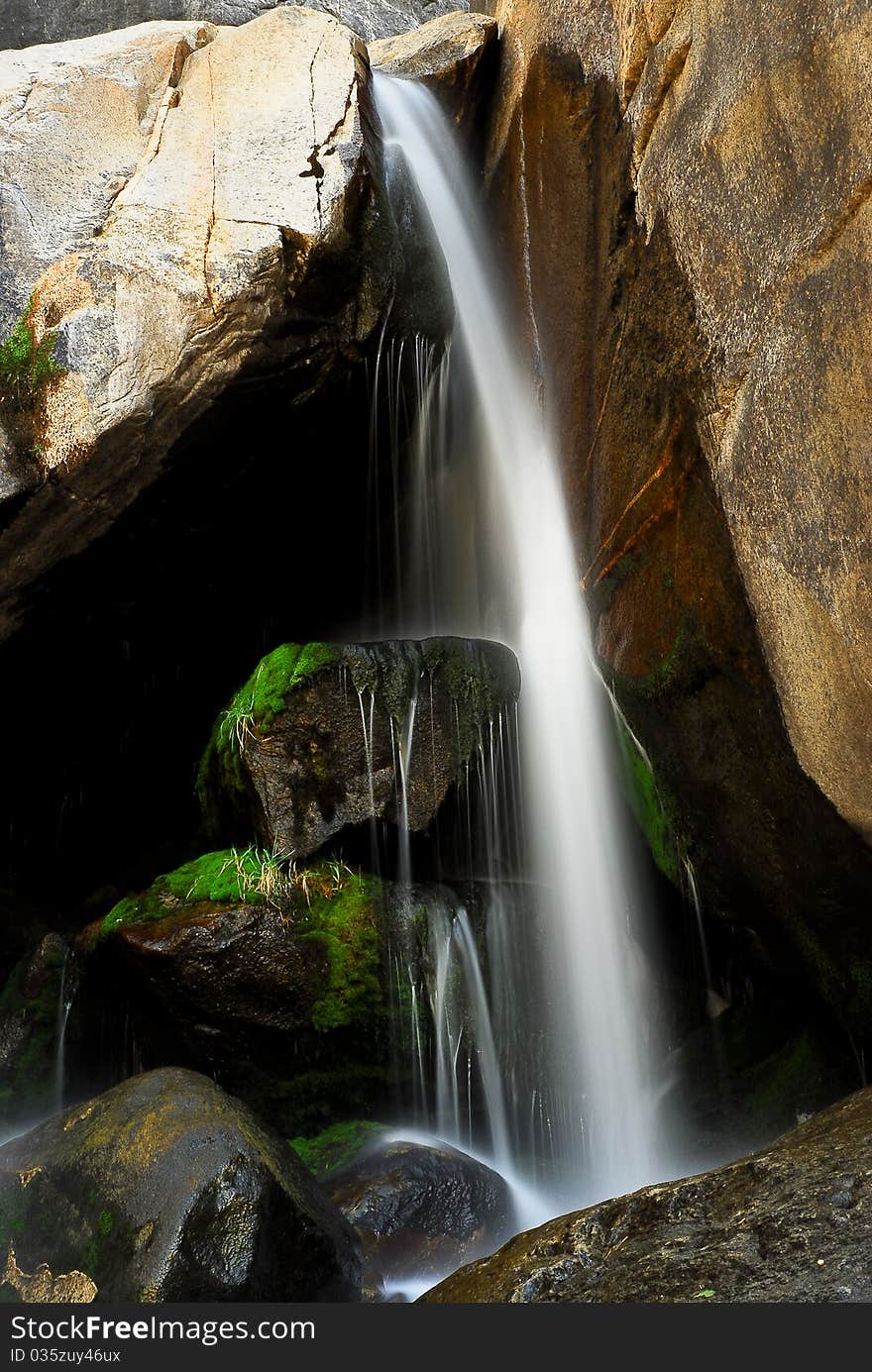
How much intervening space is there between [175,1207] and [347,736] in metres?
3.27

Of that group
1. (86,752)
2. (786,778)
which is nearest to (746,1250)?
(786,778)

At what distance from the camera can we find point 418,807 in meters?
6.55

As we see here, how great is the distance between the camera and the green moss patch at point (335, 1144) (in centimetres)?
550

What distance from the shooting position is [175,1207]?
3.62m

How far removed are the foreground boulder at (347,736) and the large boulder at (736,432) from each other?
3.67 ft

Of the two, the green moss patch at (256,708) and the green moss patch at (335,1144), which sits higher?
the green moss patch at (256,708)

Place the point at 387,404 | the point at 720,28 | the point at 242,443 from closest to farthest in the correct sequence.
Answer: the point at 720,28 < the point at 242,443 < the point at 387,404

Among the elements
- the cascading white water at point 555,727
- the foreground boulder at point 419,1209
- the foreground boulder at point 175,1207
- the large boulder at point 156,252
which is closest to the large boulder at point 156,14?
the cascading white water at point 555,727

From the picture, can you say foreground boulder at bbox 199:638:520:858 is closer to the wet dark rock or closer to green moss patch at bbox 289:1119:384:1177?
green moss patch at bbox 289:1119:384:1177

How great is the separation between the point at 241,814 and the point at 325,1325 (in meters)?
3.78

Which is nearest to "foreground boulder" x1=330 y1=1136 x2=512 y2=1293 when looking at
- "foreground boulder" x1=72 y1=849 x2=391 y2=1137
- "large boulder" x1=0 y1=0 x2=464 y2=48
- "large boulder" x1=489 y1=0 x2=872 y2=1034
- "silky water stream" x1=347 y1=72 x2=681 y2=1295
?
"silky water stream" x1=347 y1=72 x2=681 y2=1295

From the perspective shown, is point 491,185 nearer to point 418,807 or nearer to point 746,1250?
point 418,807

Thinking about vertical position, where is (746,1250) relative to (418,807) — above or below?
below

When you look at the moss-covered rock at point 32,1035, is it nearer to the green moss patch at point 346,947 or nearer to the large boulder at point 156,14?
the green moss patch at point 346,947
